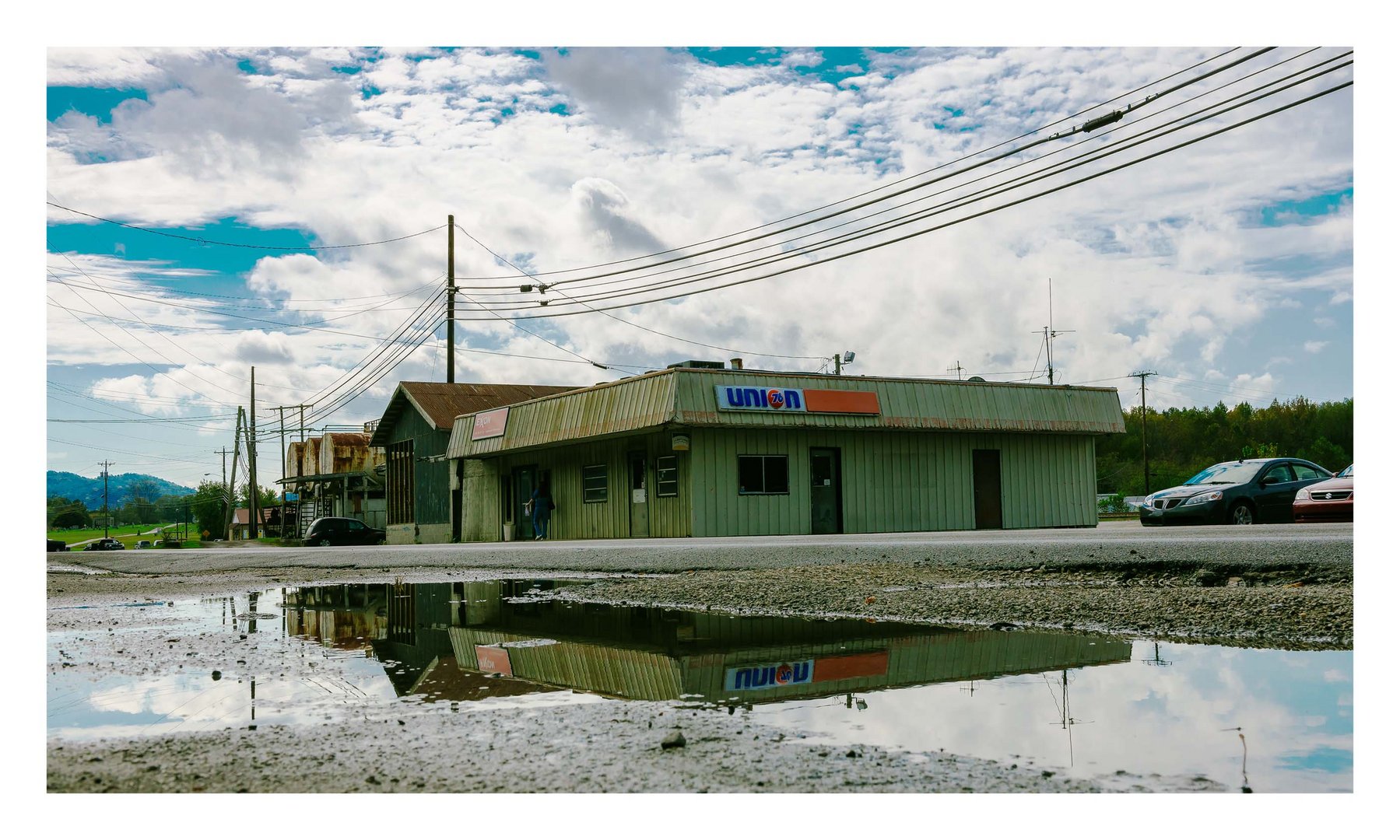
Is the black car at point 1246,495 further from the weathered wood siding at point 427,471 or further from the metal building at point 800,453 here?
the weathered wood siding at point 427,471

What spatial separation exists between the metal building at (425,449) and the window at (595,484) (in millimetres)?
10100

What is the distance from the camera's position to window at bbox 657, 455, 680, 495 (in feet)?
86.6

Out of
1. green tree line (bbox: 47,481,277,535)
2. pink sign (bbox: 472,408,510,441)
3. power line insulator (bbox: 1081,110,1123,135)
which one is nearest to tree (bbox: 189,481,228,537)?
green tree line (bbox: 47,481,277,535)

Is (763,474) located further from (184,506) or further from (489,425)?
(184,506)

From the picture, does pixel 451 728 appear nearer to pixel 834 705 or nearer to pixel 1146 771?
pixel 834 705

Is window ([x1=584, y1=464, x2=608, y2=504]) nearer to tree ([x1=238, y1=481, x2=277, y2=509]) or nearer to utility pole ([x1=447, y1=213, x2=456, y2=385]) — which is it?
utility pole ([x1=447, y1=213, x2=456, y2=385])

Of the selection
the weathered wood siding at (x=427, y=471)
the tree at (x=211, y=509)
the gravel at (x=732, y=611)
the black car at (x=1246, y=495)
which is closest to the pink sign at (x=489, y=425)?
the weathered wood siding at (x=427, y=471)

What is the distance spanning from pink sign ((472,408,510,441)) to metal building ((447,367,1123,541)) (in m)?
0.07

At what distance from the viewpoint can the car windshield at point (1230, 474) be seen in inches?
796

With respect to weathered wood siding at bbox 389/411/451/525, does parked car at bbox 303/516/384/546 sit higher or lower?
lower

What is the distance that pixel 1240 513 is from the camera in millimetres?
20031

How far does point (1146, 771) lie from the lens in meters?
3.67

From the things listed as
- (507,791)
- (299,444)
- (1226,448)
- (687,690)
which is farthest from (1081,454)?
(299,444)

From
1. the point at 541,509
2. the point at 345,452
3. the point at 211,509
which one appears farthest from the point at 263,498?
the point at 541,509
